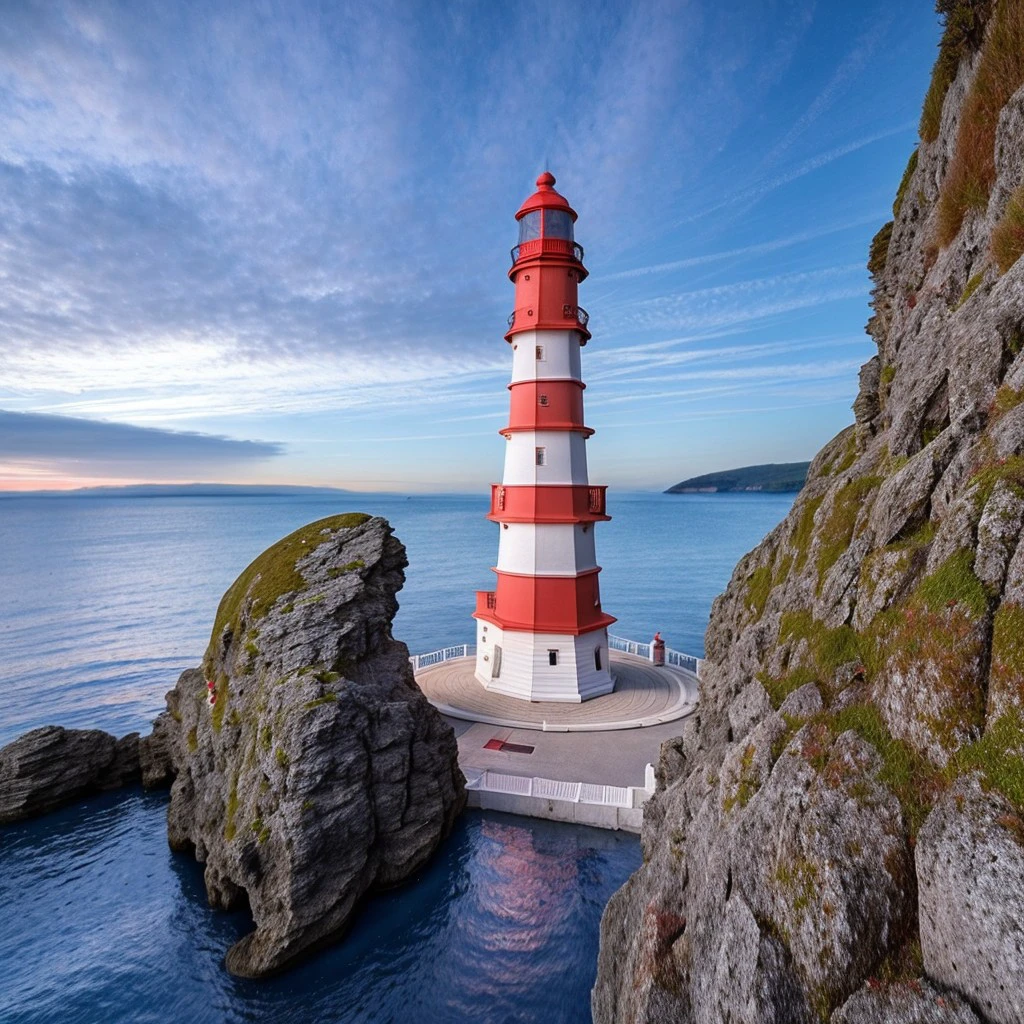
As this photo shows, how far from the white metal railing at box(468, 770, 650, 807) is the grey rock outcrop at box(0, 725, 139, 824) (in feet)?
42.9

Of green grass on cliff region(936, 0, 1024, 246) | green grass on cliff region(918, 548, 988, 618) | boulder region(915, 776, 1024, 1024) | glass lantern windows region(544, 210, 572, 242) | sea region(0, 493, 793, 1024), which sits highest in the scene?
glass lantern windows region(544, 210, 572, 242)

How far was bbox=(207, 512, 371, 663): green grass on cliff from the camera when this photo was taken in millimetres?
17562

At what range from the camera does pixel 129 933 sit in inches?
536

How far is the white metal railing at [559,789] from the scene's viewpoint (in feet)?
55.7

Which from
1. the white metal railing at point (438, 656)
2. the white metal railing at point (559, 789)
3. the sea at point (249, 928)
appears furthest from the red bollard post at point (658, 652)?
the sea at point (249, 928)

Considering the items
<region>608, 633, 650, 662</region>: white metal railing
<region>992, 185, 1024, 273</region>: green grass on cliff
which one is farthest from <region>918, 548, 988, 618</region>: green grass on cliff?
<region>608, 633, 650, 662</region>: white metal railing

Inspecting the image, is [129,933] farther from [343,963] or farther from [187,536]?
[187,536]

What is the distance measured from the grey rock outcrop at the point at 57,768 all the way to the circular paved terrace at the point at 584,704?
11455 millimetres

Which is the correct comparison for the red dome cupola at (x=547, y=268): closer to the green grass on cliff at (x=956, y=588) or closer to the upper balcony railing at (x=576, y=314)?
the upper balcony railing at (x=576, y=314)

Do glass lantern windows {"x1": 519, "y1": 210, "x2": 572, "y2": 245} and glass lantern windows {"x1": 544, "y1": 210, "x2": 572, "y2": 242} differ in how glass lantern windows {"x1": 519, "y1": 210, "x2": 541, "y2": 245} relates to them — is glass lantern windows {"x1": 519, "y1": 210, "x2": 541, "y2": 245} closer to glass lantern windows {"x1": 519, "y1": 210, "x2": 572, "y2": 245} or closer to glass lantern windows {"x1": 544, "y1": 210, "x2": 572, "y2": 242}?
glass lantern windows {"x1": 519, "y1": 210, "x2": 572, "y2": 245}

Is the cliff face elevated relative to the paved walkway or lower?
elevated

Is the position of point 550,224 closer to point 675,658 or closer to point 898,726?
point 675,658

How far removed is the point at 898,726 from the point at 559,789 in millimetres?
13560

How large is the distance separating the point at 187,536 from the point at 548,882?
12738 centimetres
